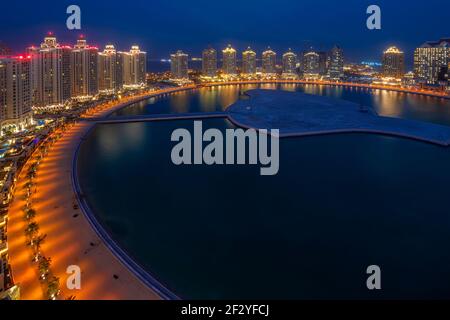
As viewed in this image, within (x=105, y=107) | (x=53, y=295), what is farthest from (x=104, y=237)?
(x=105, y=107)

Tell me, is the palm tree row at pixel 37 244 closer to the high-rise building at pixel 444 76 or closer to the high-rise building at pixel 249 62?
the high-rise building at pixel 444 76

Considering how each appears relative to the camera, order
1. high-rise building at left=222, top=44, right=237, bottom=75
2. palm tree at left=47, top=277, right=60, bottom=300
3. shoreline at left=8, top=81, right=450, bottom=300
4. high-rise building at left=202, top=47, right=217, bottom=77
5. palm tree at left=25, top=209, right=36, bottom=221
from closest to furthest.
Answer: palm tree at left=47, top=277, right=60, bottom=300
shoreline at left=8, top=81, right=450, bottom=300
palm tree at left=25, top=209, right=36, bottom=221
high-rise building at left=202, top=47, right=217, bottom=77
high-rise building at left=222, top=44, right=237, bottom=75

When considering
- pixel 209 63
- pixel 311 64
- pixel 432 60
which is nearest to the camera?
pixel 432 60

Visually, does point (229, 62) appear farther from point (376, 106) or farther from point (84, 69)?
point (376, 106)

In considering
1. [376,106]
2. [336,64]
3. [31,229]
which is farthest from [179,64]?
[31,229]

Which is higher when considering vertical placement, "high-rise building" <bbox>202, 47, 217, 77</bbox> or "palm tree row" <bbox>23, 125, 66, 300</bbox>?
"high-rise building" <bbox>202, 47, 217, 77</bbox>

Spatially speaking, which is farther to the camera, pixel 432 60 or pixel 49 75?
pixel 432 60

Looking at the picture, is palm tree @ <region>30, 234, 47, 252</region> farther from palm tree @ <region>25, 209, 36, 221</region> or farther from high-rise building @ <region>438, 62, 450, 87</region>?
high-rise building @ <region>438, 62, 450, 87</region>

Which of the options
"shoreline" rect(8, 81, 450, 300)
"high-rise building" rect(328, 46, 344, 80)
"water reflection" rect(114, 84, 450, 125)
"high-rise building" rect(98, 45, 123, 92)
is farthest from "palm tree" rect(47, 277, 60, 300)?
"high-rise building" rect(328, 46, 344, 80)
